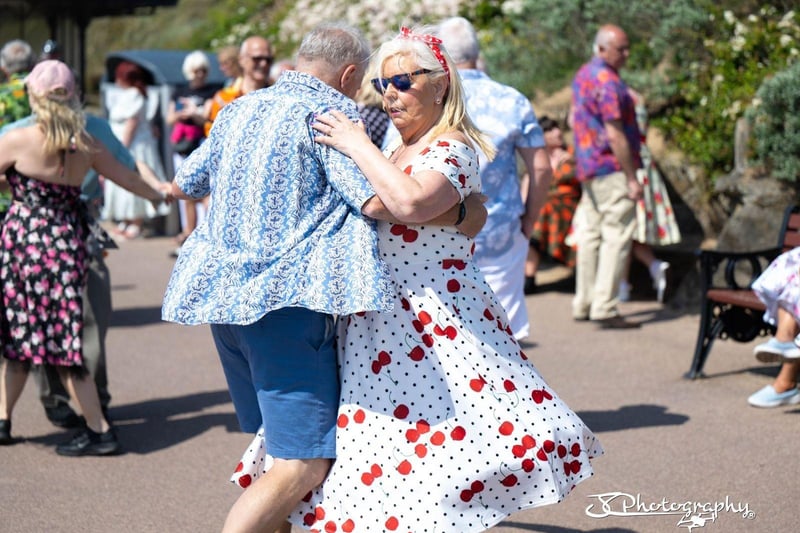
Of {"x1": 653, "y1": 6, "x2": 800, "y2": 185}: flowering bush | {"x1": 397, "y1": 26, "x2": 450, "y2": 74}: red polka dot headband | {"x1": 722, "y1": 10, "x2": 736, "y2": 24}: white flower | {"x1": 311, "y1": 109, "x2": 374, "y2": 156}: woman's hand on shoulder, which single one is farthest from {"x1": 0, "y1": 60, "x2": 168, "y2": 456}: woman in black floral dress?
{"x1": 722, "y1": 10, "x2": 736, "y2": 24}: white flower

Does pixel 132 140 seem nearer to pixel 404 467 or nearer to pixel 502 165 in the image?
pixel 502 165

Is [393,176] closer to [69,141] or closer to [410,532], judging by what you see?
[410,532]

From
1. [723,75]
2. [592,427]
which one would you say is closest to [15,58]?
[592,427]

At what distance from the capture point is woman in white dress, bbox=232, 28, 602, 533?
11.2 ft

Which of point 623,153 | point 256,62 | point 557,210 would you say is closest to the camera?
point 256,62

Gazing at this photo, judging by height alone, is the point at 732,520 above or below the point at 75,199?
below

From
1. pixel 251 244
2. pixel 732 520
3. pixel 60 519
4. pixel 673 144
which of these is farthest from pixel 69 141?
pixel 673 144

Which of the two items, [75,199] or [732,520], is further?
[75,199]

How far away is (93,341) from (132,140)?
316 inches

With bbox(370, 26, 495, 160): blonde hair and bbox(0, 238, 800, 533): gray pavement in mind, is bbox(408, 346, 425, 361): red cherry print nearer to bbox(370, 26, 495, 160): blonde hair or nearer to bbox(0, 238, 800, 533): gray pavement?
bbox(370, 26, 495, 160): blonde hair

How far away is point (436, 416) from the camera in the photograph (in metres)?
3.44

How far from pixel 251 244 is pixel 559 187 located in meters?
6.90

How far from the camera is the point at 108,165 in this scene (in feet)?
18.2

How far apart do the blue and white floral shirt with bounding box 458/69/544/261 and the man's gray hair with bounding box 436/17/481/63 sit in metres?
0.12
